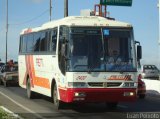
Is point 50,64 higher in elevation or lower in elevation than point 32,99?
higher

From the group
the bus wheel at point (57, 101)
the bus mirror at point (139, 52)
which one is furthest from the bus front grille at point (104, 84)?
the bus wheel at point (57, 101)

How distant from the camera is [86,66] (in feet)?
55.1

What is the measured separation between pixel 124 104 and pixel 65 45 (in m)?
5.46

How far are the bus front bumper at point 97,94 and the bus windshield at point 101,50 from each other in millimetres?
682

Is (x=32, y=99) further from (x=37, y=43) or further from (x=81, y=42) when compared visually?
(x=81, y=42)

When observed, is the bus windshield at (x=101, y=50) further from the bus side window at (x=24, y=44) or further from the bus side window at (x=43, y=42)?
the bus side window at (x=24, y=44)

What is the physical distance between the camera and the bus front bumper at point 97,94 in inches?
656

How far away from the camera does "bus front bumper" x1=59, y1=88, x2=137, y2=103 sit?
54.7ft

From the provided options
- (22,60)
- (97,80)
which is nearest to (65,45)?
(97,80)

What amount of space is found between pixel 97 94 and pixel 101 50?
1523 mm

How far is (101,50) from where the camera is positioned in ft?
56.0

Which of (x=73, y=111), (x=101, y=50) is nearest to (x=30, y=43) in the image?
(x=73, y=111)

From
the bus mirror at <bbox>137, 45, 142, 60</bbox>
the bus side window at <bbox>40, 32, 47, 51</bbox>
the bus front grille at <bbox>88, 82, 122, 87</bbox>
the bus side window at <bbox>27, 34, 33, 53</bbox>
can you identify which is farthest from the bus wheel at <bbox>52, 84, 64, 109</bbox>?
the bus side window at <bbox>27, 34, 33, 53</bbox>

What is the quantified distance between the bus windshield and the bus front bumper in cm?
68
